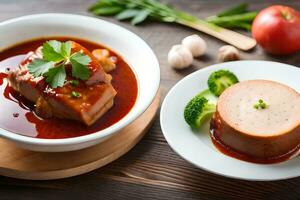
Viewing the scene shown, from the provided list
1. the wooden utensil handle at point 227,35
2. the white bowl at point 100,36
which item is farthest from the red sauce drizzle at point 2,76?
the wooden utensil handle at point 227,35

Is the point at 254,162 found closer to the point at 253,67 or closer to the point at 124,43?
the point at 253,67

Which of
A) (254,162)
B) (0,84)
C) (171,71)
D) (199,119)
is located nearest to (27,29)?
(0,84)

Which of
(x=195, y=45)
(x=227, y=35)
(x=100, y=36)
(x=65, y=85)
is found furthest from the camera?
(x=227, y=35)

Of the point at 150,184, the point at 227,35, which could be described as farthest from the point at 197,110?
the point at 227,35

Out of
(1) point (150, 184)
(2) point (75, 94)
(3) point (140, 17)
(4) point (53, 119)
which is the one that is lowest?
(1) point (150, 184)

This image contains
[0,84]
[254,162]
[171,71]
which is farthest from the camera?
[171,71]

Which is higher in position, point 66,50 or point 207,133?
point 66,50

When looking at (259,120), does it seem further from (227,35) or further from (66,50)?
(227,35)

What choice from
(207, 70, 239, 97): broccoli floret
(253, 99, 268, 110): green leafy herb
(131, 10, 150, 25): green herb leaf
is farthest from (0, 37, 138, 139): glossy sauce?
(131, 10, 150, 25): green herb leaf
